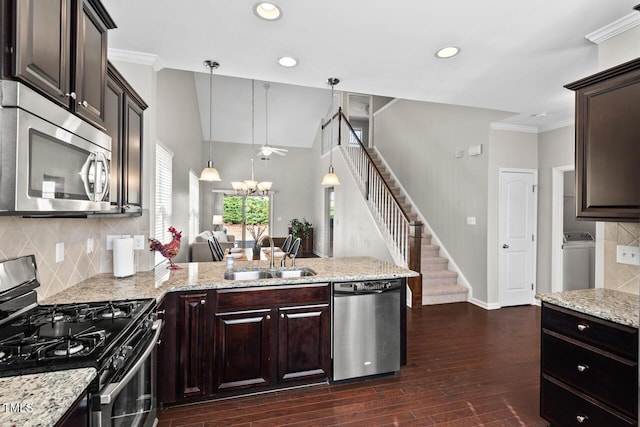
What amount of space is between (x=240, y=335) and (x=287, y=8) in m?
2.33

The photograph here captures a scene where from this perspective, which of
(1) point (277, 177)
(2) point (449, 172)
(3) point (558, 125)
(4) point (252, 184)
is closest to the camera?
(3) point (558, 125)

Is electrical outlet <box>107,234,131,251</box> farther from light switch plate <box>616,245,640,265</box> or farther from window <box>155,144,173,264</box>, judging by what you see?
light switch plate <box>616,245,640,265</box>

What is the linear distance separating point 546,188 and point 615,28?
3064mm

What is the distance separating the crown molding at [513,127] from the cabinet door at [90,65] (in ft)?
15.8

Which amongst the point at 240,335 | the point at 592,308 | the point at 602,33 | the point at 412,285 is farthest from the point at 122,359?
the point at 412,285

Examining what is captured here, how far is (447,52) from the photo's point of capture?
2.74m

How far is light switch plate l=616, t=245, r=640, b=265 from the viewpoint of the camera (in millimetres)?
2275

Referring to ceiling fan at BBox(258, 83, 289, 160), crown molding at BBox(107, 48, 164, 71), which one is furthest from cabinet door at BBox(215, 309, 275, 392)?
ceiling fan at BBox(258, 83, 289, 160)

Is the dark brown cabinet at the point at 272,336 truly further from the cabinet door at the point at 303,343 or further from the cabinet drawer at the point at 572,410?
A: the cabinet drawer at the point at 572,410

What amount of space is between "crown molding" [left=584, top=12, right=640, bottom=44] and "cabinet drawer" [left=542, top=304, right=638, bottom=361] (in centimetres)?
205

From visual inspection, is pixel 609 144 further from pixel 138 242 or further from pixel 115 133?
pixel 138 242

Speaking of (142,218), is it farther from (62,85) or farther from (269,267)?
(62,85)

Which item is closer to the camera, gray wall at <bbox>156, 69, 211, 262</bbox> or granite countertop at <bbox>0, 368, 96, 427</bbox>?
granite countertop at <bbox>0, 368, 96, 427</bbox>

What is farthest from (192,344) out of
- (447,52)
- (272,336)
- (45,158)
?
(447,52)
